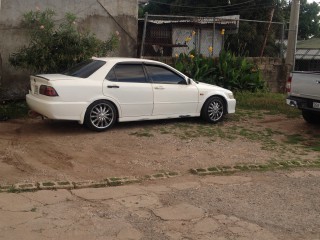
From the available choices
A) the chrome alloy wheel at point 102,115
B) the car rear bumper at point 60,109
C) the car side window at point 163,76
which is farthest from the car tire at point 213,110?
the car rear bumper at point 60,109

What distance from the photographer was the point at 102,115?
831cm

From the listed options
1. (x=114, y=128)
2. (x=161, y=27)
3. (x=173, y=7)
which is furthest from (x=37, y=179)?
(x=173, y=7)

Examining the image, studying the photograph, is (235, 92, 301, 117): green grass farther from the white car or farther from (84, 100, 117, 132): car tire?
(84, 100, 117, 132): car tire

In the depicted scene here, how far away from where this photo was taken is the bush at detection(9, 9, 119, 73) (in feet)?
32.0

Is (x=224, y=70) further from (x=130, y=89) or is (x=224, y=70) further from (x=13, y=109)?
(x=13, y=109)

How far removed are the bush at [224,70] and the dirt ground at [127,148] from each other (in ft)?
11.8

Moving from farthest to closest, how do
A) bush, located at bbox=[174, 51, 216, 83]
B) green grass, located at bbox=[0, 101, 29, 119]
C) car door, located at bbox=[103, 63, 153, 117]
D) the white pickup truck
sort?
bush, located at bbox=[174, 51, 216, 83] → green grass, located at bbox=[0, 101, 29, 119] → the white pickup truck → car door, located at bbox=[103, 63, 153, 117]

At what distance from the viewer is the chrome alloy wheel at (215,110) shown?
960 centimetres

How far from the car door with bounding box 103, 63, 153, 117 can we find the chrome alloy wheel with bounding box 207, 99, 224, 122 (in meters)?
1.45

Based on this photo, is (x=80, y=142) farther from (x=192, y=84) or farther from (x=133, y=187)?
(x=192, y=84)

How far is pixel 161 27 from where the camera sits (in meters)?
19.5

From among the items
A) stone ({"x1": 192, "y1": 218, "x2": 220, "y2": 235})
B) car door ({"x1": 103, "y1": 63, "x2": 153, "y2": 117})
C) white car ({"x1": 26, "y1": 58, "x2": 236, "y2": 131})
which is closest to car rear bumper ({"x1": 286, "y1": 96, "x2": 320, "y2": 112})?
white car ({"x1": 26, "y1": 58, "x2": 236, "y2": 131})

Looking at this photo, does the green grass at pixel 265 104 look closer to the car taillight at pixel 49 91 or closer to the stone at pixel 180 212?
the car taillight at pixel 49 91

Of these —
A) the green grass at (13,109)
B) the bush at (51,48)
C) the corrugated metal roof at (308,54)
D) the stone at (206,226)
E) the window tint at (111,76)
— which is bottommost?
the stone at (206,226)
